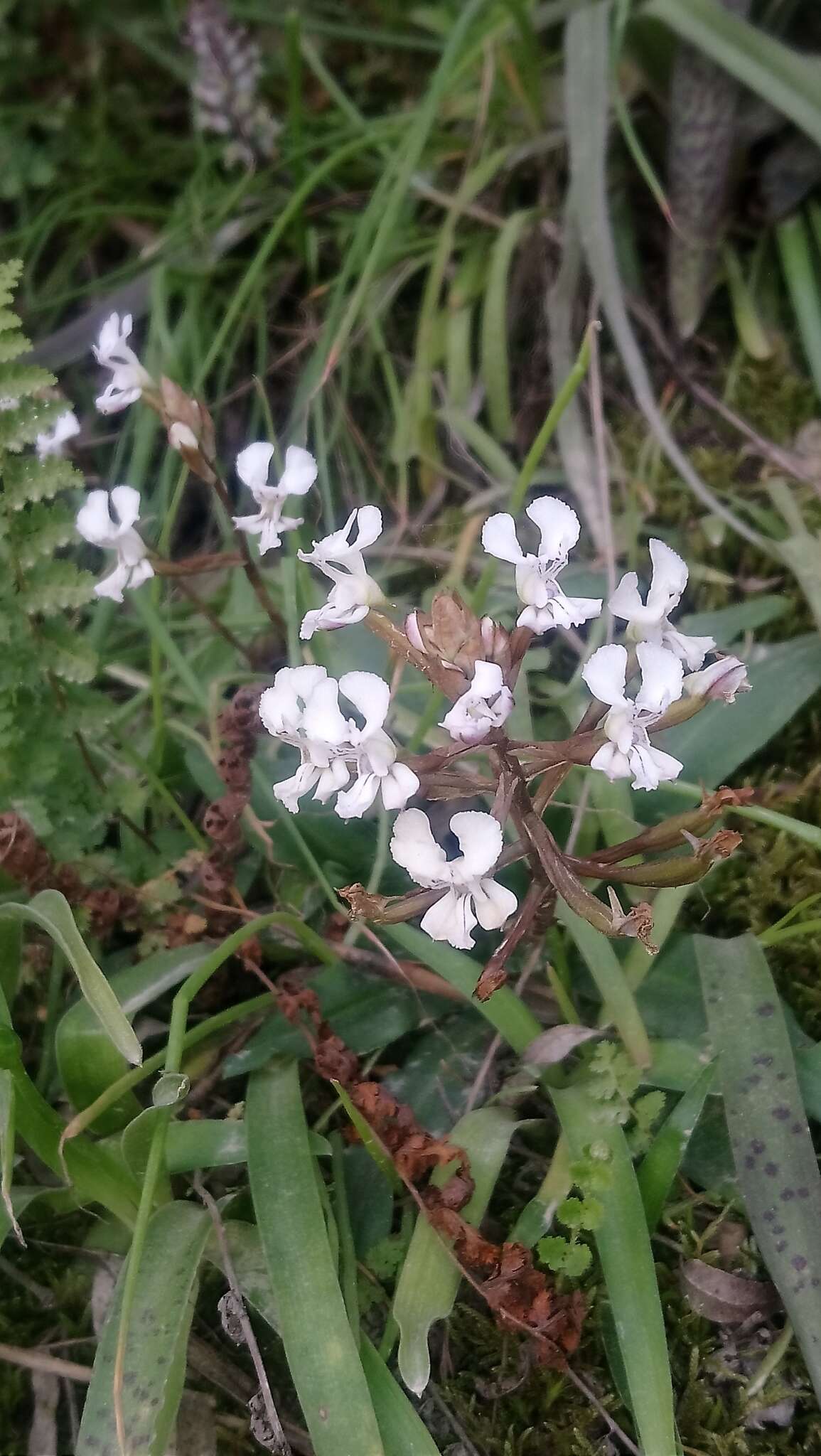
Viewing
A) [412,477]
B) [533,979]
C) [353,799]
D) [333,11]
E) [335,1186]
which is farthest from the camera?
[333,11]

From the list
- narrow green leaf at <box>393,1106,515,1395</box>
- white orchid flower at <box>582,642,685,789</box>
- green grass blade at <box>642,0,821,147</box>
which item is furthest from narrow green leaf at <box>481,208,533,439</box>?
narrow green leaf at <box>393,1106,515,1395</box>

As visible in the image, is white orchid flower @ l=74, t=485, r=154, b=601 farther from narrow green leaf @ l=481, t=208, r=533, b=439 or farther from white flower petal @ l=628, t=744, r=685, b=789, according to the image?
narrow green leaf @ l=481, t=208, r=533, b=439

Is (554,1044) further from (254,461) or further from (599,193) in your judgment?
(599,193)

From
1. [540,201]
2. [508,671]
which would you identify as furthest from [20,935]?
[540,201]

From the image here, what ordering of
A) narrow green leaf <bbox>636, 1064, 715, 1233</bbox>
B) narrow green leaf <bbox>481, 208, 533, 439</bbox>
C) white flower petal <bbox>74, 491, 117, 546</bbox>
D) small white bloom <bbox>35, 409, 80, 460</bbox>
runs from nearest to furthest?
narrow green leaf <bbox>636, 1064, 715, 1233</bbox>, white flower petal <bbox>74, 491, 117, 546</bbox>, small white bloom <bbox>35, 409, 80, 460</bbox>, narrow green leaf <bbox>481, 208, 533, 439</bbox>

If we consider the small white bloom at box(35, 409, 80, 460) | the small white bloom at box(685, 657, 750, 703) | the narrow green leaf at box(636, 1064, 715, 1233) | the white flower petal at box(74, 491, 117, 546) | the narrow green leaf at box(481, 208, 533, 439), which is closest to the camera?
the small white bloom at box(685, 657, 750, 703)

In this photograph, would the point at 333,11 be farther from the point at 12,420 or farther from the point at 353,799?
the point at 353,799
